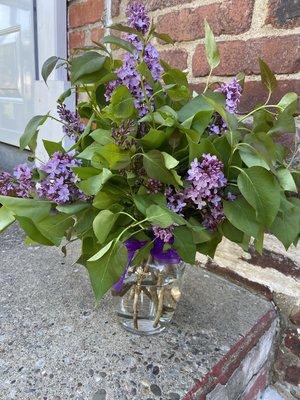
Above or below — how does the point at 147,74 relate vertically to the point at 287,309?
above

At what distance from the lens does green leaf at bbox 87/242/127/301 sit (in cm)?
44

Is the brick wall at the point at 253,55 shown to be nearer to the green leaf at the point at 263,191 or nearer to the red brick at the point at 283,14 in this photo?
the red brick at the point at 283,14

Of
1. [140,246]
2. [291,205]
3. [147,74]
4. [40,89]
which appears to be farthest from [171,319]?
[40,89]

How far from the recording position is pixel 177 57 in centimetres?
88

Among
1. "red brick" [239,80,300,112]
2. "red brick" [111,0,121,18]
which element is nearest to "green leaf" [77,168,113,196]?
"red brick" [239,80,300,112]

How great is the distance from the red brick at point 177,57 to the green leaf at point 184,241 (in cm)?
53

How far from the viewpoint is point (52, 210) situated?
471 mm

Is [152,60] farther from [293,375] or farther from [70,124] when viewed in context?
[293,375]

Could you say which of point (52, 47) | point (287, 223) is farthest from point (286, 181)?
point (52, 47)

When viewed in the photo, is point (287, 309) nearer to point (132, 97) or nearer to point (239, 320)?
point (239, 320)

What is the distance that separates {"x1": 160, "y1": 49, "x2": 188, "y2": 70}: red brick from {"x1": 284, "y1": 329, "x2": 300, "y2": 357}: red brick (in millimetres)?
643

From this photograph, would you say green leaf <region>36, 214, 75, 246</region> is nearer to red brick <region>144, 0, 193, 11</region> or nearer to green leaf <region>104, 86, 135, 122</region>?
green leaf <region>104, 86, 135, 122</region>

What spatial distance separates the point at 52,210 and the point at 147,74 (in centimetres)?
21

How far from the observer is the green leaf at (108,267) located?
1.46ft
